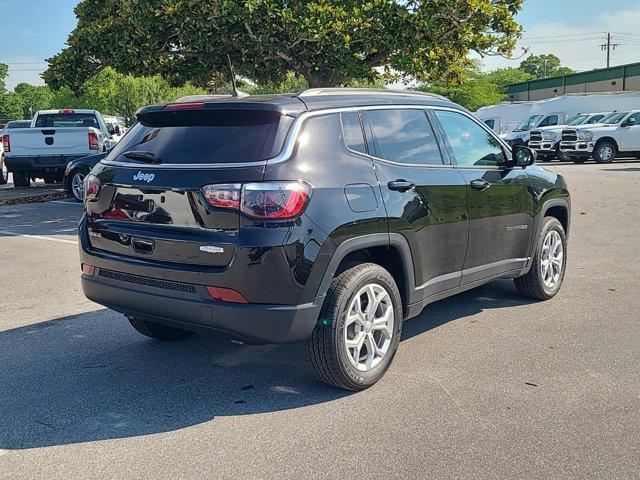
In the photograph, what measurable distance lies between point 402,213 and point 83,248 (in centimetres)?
212

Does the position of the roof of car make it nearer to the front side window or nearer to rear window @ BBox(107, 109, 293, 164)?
rear window @ BBox(107, 109, 293, 164)

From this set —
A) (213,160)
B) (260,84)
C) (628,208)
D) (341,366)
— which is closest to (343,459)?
(341,366)

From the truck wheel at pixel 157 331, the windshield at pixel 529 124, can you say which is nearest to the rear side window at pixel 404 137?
the truck wheel at pixel 157 331

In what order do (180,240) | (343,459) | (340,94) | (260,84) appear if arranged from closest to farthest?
(343,459)
(180,240)
(340,94)
(260,84)

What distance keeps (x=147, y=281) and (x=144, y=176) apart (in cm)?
64

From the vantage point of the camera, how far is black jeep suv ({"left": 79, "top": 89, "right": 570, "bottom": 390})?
3725 mm

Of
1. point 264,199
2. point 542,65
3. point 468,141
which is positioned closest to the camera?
point 264,199

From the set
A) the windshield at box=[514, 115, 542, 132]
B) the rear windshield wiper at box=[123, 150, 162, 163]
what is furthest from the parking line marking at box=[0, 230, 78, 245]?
the windshield at box=[514, 115, 542, 132]

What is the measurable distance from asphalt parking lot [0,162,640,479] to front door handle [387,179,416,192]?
120 cm

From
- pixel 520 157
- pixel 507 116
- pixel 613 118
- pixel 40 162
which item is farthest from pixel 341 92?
pixel 507 116

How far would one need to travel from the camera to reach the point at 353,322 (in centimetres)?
415

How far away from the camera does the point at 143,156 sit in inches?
167

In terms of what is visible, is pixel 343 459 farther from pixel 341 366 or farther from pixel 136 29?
pixel 136 29

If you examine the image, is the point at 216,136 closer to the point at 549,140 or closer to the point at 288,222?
the point at 288,222
